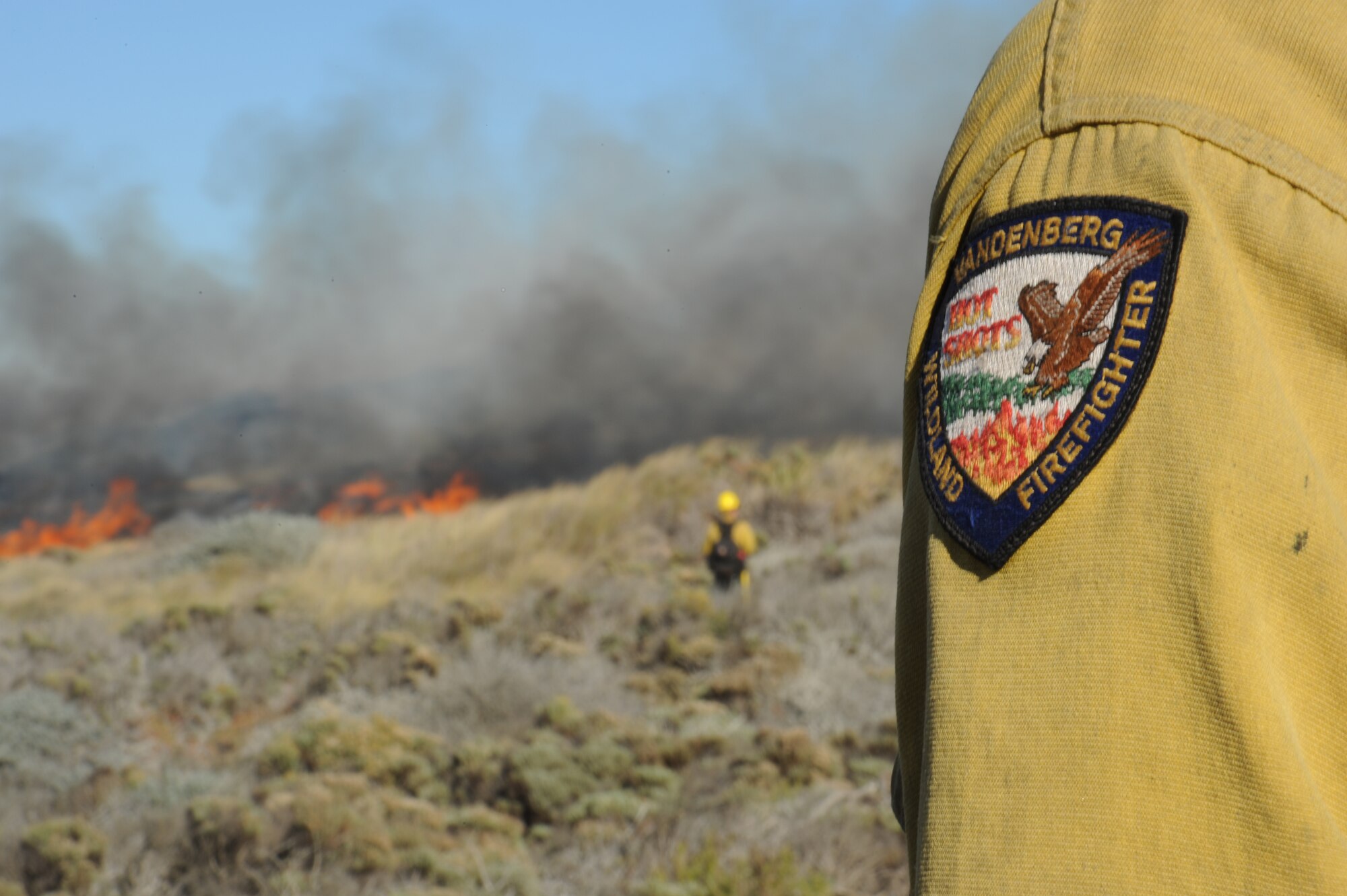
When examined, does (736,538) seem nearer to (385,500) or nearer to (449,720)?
(449,720)

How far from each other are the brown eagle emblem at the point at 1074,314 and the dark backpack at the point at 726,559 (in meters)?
11.7

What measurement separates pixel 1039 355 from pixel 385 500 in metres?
22.0

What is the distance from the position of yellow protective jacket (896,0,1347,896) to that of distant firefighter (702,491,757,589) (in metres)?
11.5

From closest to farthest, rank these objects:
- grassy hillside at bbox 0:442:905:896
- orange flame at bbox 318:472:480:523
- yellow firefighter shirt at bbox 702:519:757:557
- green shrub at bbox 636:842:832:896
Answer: green shrub at bbox 636:842:832:896, grassy hillside at bbox 0:442:905:896, yellow firefighter shirt at bbox 702:519:757:557, orange flame at bbox 318:472:480:523

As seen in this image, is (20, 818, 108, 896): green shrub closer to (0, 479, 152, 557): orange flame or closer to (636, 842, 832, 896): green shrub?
(636, 842, 832, 896): green shrub

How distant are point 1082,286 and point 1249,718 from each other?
27 centimetres

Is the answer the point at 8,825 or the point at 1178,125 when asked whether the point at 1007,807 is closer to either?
the point at 1178,125

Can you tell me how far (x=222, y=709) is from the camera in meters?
9.46

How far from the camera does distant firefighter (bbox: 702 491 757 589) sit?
12391 millimetres

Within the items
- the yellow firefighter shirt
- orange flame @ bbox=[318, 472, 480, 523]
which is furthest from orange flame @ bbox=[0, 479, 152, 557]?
the yellow firefighter shirt

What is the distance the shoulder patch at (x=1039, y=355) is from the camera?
0.71 metres

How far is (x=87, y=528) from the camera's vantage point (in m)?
21.5

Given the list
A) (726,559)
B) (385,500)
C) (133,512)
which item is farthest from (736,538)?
(133,512)

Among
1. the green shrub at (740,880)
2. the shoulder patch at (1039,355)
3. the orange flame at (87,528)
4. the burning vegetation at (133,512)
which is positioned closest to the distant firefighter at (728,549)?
the green shrub at (740,880)
